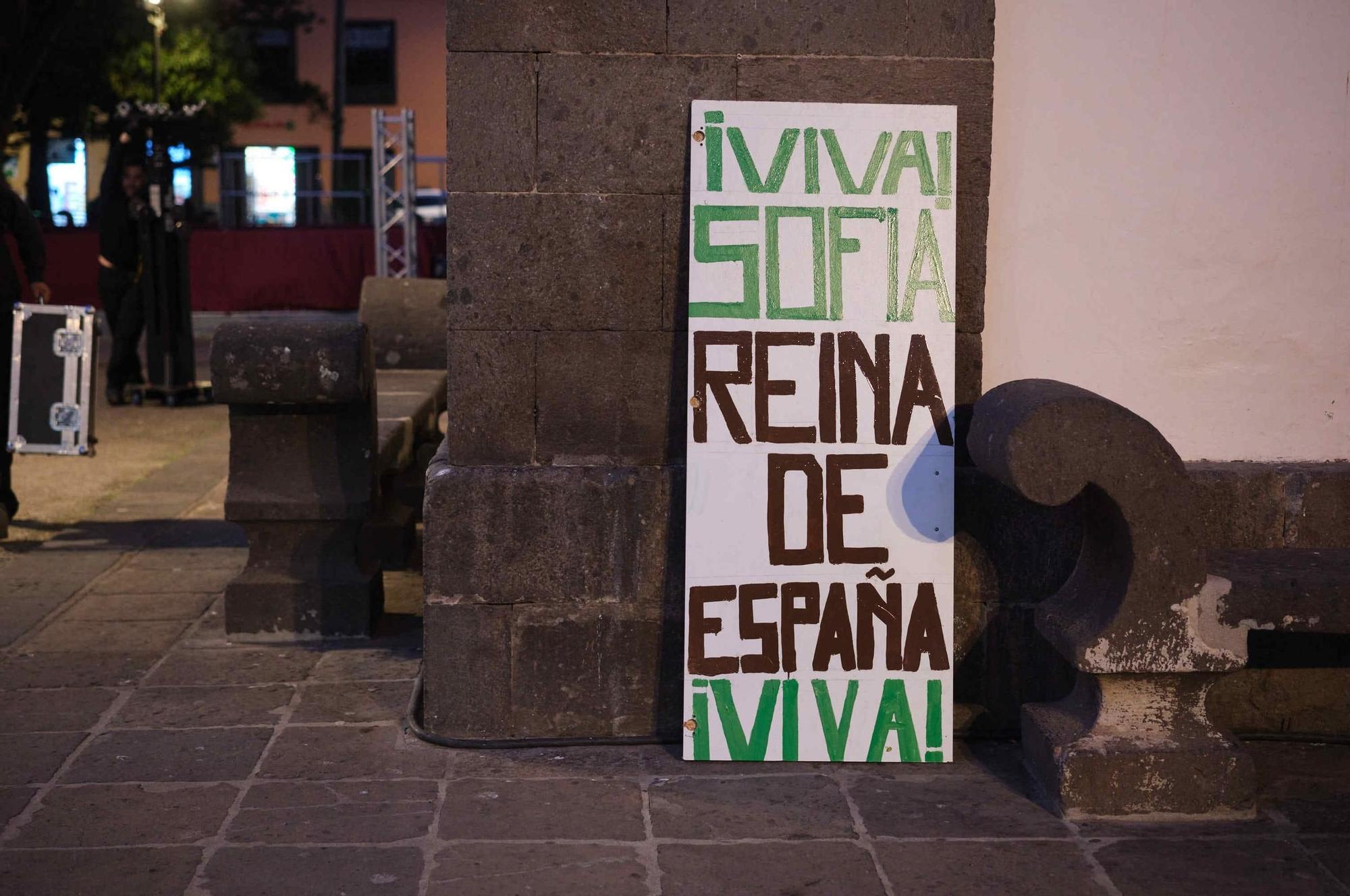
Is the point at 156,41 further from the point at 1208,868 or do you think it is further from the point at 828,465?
the point at 1208,868

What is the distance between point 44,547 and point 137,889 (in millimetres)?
4303

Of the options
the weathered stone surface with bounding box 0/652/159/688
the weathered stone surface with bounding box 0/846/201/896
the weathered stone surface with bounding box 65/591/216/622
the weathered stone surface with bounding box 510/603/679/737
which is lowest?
the weathered stone surface with bounding box 0/846/201/896

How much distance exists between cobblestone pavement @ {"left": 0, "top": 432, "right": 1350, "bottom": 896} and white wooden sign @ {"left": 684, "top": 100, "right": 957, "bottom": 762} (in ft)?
0.67

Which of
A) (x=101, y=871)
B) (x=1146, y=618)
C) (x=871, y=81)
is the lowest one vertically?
(x=101, y=871)

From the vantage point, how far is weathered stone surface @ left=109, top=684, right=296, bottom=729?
4.72m

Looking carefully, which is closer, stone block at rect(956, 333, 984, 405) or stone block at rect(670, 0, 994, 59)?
stone block at rect(670, 0, 994, 59)

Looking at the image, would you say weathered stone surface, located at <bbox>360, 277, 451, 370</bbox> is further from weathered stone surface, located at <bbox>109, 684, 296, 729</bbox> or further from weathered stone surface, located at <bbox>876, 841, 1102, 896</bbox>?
weathered stone surface, located at <bbox>876, 841, 1102, 896</bbox>

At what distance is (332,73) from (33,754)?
42.3m

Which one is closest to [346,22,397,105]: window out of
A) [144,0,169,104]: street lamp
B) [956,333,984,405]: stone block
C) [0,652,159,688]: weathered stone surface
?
[144,0,169,104]: street lamp

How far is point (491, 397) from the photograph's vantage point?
175 inches

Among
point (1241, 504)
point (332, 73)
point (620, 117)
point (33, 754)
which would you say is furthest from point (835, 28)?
point (332, 73)

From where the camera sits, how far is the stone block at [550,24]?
4.25 m

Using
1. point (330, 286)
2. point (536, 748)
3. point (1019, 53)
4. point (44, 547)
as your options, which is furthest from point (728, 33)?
point (330, 286)

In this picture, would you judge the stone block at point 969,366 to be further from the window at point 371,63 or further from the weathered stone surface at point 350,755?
the window at point 371,63
